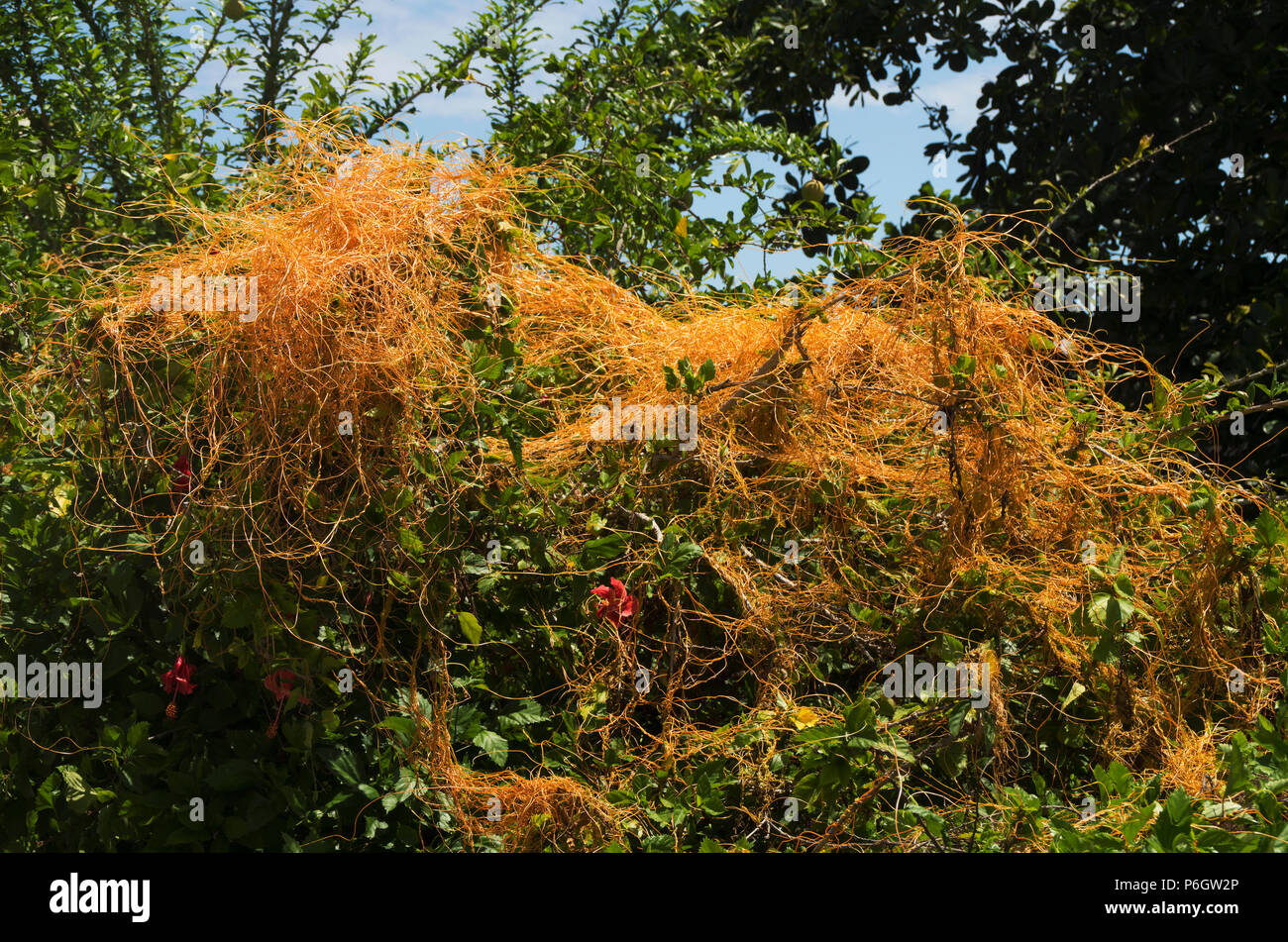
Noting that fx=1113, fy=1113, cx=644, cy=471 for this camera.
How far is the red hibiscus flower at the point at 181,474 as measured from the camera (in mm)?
2605

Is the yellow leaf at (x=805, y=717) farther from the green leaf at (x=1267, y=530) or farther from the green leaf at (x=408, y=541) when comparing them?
the green leaf at (x=1267, y=530)

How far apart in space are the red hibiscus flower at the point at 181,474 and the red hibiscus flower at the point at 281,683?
1.60 feet

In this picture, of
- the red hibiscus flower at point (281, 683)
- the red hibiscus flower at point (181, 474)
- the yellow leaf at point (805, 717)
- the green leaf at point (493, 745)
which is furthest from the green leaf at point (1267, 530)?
the red hibiscus flower at point (181, 474)

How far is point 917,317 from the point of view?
309 cm

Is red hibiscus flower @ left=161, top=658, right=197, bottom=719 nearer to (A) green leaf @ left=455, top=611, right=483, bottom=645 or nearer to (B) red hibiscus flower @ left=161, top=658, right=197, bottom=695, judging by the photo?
(B) red hibiscus flower @ left=161, top=658, right=197, bottom=695

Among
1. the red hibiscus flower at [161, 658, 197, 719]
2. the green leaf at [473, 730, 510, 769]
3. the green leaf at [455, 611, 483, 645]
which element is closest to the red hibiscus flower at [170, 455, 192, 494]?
the red hibiscus flower at [161, 658, 197, 719]

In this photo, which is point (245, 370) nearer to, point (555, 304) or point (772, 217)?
point (555, 304)

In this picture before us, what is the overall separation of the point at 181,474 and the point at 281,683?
0.56 m

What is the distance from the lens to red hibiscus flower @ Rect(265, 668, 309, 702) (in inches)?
96.6

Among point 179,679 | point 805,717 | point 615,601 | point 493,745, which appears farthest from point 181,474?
point 805,717

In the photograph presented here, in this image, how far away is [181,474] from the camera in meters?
2.62

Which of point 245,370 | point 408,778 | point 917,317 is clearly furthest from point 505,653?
point 917,317

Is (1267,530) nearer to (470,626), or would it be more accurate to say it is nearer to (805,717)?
(805,717)

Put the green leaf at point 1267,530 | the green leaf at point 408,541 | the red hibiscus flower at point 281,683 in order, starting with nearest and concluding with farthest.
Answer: the red hibiscus flower at point 281,683
the green leaf at point 408,541
the green leaf at point 1267,530
